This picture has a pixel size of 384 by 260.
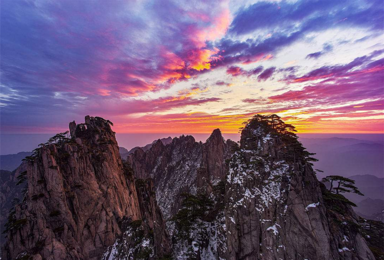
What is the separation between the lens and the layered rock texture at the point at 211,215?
2628cm

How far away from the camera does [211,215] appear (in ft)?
129

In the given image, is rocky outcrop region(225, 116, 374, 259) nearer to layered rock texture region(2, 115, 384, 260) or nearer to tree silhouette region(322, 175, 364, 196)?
layered rock texture region(2, 115, 384, 260)

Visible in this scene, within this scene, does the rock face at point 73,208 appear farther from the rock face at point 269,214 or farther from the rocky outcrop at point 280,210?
the rocky outcrop at point 280,210

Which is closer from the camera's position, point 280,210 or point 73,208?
point 280,210

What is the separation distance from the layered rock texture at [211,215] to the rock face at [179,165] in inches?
2452

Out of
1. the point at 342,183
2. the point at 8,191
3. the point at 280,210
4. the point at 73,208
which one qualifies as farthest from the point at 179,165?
the point at 8,191

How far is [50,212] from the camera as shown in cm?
3391

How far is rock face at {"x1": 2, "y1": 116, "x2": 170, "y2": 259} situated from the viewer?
102 feet

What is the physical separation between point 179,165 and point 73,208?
113 meters

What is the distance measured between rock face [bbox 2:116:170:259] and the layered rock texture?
0.18m

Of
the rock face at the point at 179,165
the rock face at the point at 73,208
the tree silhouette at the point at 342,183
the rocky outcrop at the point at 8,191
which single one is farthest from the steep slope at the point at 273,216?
the rocky outcrop at the point at 8,191

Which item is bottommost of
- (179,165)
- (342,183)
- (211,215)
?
(179,165)

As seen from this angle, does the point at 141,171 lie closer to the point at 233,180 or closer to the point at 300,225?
the point at 233,180

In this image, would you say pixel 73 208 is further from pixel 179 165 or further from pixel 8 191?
pixel 8 191
